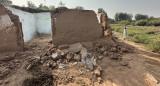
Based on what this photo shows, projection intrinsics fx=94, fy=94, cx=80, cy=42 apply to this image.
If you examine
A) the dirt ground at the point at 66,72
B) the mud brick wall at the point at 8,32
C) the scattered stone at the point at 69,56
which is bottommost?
the dirt ground at the point at 66,72

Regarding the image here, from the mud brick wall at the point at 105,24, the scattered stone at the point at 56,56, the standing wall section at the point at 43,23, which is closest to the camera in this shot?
the scattered stone at the point at 56,56

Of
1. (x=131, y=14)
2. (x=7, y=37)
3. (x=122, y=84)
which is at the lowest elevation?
(x=122, y=84)

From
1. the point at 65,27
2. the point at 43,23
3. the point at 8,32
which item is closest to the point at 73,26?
the point at 65,27

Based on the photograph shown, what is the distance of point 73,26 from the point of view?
4.35 m

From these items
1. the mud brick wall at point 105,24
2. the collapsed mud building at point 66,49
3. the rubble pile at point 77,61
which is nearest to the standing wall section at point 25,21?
the collapsed mud building at point 66,49

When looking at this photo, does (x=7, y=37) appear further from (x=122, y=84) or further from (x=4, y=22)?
(x=122, y=84)

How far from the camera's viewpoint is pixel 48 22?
33.4 feet

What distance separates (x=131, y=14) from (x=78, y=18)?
64.9m

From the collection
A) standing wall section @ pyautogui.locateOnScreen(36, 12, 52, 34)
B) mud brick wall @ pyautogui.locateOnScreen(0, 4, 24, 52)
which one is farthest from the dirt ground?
standing wall section @ pyautogui.locateOnScreen(36, 12, 52, 34)

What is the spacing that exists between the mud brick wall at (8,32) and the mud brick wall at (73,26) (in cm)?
146

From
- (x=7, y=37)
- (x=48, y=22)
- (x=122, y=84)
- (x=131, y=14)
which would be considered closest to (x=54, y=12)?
(x=7, y=37)

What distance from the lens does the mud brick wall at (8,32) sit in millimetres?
3695

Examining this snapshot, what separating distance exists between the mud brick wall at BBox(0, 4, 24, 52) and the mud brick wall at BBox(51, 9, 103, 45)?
1461 millimetres

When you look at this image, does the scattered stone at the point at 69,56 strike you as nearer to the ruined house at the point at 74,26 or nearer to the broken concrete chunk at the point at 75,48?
the broken concrete chunk at the point at 75,48
